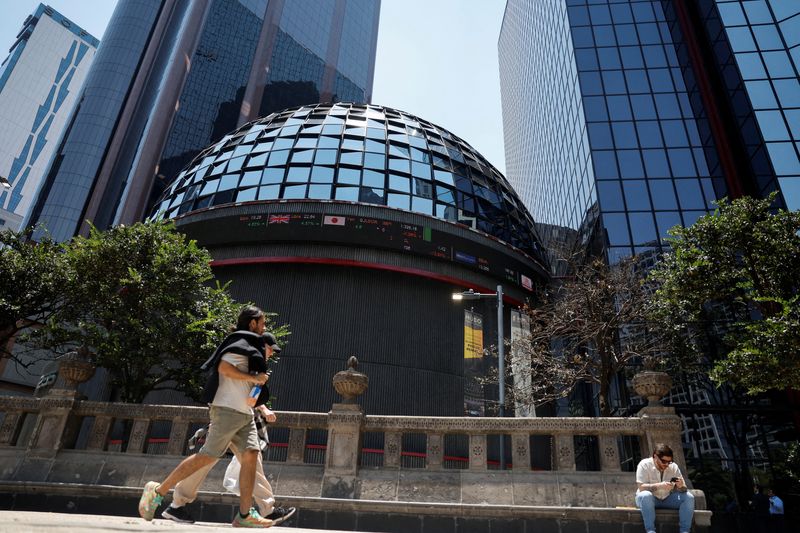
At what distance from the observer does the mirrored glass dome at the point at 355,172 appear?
1158 inches

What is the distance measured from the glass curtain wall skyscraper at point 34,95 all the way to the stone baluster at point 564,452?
7360 inches

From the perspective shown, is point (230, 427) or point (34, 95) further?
point (34, 95)

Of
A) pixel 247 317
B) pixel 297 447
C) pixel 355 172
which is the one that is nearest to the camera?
pixel 247 317

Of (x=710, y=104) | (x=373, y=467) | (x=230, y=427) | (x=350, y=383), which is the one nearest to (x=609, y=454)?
(x=373, y=467)

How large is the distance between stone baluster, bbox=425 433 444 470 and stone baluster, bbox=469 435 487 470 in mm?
614

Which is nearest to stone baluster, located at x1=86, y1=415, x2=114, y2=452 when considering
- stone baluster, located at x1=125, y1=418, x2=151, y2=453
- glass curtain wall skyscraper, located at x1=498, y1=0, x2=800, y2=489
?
stone baluster, located at x1=125, y1=418, x2=151, y2=453

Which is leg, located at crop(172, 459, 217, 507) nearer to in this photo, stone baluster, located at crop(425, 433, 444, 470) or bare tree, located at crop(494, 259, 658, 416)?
stone baluster, located at crop(425, 433, 444, 470)

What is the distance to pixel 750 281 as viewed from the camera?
1464 cm

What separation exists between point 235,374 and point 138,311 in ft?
44.1

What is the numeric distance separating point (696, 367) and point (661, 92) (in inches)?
873

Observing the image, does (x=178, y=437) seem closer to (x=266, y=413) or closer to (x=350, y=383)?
(x=350, y=383)

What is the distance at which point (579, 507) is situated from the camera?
343 inches

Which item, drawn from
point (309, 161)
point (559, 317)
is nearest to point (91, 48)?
point (309, 161)

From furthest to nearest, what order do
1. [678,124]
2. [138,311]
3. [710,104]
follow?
1. [678,124]
2. [710,104]
3. [138,311]
